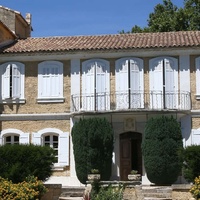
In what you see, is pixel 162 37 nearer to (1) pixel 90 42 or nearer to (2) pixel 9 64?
(1) pixel 90 42

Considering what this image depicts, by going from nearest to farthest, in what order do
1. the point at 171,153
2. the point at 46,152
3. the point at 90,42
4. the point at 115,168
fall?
1. the point at 46,152
2. the point at 171,153
3. the point at 115,168
4. the point at 90,42

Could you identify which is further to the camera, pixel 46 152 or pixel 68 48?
pixel 68 48

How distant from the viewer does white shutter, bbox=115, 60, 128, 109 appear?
26953 millimetres

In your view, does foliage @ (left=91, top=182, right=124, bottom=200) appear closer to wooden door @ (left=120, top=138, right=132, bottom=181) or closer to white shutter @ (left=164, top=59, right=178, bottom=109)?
wooden door @ (left=120, top=138, right=132, bottom=181)

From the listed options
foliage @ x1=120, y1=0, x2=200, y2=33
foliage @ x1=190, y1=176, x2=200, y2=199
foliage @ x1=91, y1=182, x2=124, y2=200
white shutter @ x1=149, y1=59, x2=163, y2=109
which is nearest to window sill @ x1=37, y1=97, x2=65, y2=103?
white shutter @ x1=149, y1=59, x2=163, y2=109

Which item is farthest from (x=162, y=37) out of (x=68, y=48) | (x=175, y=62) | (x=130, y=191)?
(x=130, y=191)

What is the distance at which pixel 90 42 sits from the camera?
2955 centimetres

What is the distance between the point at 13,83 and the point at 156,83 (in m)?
7.31

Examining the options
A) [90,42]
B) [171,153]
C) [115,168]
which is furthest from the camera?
[90,42]

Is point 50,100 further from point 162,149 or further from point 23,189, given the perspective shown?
point 23,189

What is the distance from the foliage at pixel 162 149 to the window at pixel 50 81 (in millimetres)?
5093

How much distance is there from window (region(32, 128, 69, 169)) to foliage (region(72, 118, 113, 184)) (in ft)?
4.20

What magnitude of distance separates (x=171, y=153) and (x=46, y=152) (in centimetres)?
650

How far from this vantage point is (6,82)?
2841cm
